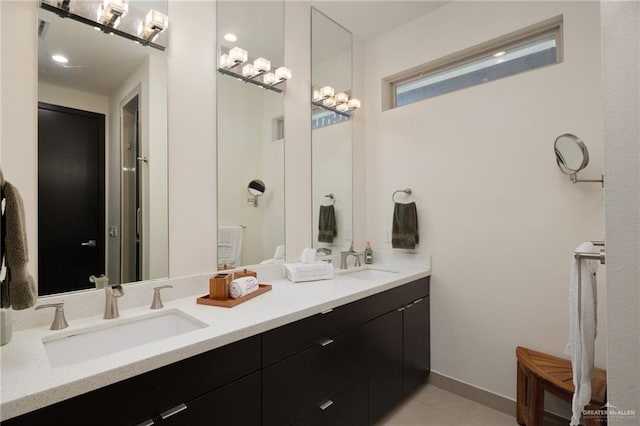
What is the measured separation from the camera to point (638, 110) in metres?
0.75

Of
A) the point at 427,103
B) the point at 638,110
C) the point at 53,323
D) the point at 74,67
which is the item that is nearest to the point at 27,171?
the point at 74,67

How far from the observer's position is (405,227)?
256cm

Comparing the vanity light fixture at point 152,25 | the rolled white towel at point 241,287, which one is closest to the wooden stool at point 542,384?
the rolled white towel at point 241,287

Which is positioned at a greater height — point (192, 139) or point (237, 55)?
point (237, 55)

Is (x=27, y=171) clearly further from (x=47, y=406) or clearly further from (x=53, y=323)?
(x=47, y=406)

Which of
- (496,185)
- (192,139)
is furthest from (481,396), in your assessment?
(192,139)

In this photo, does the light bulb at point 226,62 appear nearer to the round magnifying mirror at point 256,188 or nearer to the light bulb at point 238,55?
the light bulb at point 238,55

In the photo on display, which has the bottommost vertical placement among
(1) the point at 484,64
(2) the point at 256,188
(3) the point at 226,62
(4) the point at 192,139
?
(2) the point at 256,188

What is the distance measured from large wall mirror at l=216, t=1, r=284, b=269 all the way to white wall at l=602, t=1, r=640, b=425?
1.70 meters

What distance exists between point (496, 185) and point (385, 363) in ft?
4.61

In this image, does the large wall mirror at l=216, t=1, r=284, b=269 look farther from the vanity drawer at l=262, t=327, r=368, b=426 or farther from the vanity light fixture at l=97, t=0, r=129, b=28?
the vanity drawer at l=262, t=327, r=368, b=426

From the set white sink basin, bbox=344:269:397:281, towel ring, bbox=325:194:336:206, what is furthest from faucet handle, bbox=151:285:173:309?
towel ring, bbox=325:194:336:206

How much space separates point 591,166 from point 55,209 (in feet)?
9.02

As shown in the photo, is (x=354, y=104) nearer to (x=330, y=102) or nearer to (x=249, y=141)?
(x=330, y=102)
